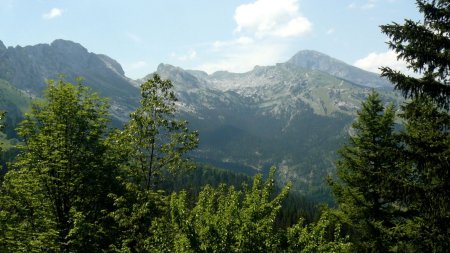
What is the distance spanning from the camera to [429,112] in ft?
42.6

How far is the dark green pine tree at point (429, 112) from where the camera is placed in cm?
1277

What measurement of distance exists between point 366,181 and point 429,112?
11.4 m

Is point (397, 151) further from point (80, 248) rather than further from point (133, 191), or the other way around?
point (80, 248)

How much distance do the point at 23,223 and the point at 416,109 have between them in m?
18.1

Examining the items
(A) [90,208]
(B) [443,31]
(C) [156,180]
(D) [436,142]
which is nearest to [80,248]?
(A) [90,208]

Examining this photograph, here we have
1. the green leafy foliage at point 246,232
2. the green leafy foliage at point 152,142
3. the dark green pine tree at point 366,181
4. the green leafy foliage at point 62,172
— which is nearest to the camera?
the green leafy foliage at point 246,232

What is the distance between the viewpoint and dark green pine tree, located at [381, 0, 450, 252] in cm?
1277

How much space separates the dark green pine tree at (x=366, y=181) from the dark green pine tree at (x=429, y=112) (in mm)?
8959

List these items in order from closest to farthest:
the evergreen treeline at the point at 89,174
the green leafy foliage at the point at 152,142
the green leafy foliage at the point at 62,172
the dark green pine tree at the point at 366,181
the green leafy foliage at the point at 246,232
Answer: the green leafy foliage at the point at 246,232 → the evergreen treeline at the point at 89,174 → the green leafy foliage at the point at 62,172 → the green leafy foliage at the point at 152,142 → the dark green pine tree at the point at 366,181

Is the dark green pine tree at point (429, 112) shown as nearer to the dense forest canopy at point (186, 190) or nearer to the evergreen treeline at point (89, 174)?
the dense forest canopy at point (186, 190)

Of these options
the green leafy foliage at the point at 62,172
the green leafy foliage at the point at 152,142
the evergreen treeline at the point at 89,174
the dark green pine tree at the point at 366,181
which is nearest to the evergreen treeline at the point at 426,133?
the evergreen treeline at the point at 89,174

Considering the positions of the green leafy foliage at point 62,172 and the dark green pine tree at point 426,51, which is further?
the green leafy foliage at point 62,172

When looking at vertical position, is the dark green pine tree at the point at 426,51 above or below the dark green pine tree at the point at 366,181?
above

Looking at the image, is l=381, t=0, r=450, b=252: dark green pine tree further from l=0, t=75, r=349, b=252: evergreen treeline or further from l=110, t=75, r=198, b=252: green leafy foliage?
l=110, t=75, r=198, b=252: green leafy foliage
